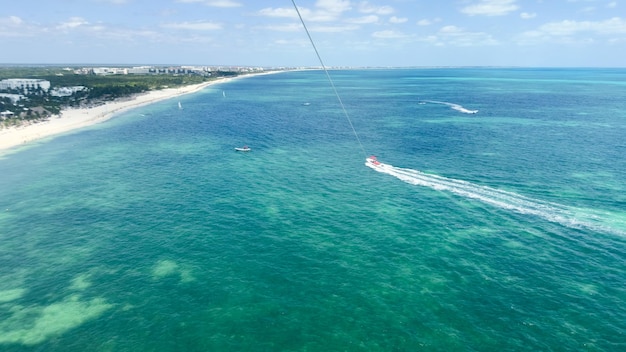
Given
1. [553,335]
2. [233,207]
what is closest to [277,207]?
[233,207]

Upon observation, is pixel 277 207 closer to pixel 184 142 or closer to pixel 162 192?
pixel 162 192

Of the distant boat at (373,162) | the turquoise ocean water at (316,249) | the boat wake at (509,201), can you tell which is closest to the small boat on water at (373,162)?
the distant boat at (373,162)

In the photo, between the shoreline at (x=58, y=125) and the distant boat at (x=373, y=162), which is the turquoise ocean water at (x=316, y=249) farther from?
the shoreline at (x=58, y=125)

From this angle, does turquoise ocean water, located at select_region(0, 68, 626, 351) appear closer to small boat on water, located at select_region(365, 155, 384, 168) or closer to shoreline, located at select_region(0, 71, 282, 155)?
small boat on water, located at select_region(365, 155, 384, 168)

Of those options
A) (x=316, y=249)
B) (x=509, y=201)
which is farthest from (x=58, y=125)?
(x=509, y=201)

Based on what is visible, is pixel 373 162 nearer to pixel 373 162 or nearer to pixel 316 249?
pixel 373 162

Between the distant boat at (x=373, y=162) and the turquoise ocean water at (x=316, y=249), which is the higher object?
the distant boat at (x=373, y=162)
